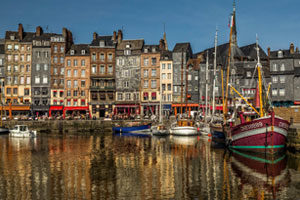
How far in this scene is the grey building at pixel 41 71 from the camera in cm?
8112

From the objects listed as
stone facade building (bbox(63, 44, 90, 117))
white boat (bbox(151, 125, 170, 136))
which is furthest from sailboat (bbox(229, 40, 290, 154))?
stone facade building (bbox(63, 44, 90, 117))

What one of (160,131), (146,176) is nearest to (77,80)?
(160,131)

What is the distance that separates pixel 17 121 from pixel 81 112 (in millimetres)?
15940

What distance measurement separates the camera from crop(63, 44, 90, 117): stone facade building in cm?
8112

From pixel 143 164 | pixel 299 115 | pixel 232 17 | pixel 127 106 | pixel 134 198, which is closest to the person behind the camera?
pixel 134 198

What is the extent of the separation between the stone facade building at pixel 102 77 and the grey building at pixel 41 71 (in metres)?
11.3

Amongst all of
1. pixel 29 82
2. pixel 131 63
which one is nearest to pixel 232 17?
pixel 131 63

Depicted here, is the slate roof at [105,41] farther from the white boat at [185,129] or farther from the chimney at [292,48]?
the chimney at [292,48]

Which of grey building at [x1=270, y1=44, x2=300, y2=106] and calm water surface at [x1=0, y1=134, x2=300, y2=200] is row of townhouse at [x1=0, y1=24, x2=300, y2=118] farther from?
calm water surface at [x1=0, y1=134, x2=300, y2=200]

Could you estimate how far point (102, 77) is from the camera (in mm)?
80750

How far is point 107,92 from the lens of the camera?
3169 inches

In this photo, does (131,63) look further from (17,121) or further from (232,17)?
(232,17)

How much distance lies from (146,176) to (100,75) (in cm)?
6021

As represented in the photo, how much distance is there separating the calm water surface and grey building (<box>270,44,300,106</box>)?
42.7 m
